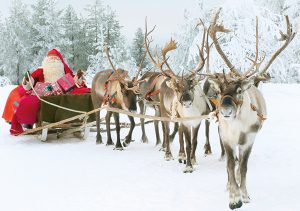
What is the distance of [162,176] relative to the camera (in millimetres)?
5980

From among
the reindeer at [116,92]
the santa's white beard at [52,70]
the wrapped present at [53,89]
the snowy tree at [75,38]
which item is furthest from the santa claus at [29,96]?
the snowy tree at [75,38]

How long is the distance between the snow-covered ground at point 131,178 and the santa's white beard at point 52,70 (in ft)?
5.07

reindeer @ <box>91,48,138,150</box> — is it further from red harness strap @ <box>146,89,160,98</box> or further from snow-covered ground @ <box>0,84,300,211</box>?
snow-covered ground @ <box>0,84,300,211</box>

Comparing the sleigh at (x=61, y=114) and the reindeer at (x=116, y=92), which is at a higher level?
the reindeer at (x=116, y=92)

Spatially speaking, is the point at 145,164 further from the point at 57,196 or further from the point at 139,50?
the point at 139,50

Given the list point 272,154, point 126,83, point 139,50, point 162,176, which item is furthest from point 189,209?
point 139,50

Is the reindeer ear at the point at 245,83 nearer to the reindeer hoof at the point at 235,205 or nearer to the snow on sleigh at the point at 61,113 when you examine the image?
the reindeer hoof at the point at 235,205

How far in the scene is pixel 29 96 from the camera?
8820mm

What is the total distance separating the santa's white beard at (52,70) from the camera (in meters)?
9.74

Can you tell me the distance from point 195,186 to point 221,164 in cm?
139

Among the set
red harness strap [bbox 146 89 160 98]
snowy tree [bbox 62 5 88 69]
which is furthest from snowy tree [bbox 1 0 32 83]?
red harness strap [bbox 146 89 160 98]

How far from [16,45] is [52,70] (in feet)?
118

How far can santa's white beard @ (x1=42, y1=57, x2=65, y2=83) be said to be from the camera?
32.0 ft

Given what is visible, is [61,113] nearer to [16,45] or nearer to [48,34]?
[48,34]
